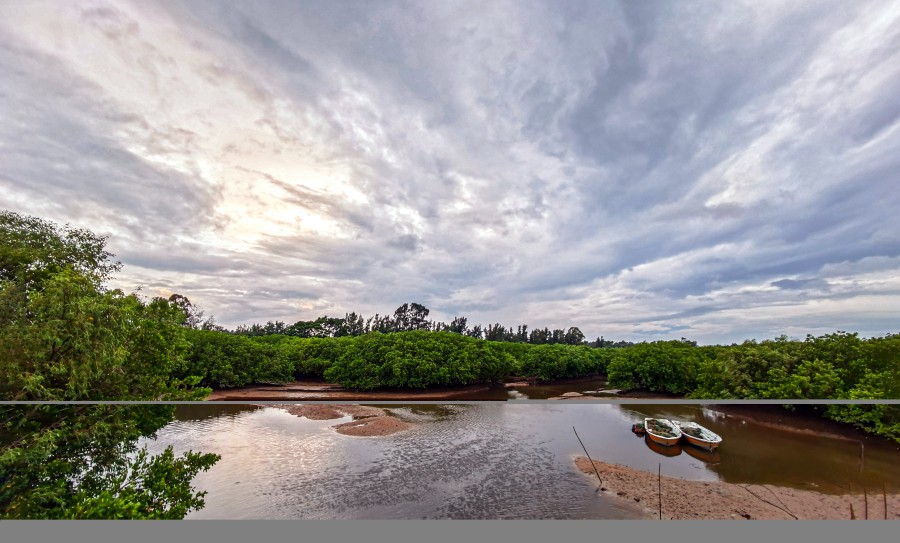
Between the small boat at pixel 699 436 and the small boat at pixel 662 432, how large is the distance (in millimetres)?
100

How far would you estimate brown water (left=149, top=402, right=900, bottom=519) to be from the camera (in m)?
3.43

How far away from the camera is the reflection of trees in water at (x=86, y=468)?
215cm

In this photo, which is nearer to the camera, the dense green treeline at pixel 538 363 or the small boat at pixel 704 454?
the small boat at pixel 704 454

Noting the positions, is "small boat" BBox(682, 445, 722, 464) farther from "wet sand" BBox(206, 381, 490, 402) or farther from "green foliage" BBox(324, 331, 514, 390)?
"green foliage" BBox(324, 331, 514, 390)

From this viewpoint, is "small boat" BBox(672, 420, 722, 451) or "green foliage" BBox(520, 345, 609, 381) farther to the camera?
"green foliage" BBox(520, 345, 609, 381)

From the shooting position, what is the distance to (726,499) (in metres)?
4.26

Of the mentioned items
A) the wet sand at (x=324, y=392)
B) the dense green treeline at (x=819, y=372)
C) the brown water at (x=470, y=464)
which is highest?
the dense green treeline at (x=819, y=372)

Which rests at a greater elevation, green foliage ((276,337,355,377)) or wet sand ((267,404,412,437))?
green foliage ((276,337,355,377))

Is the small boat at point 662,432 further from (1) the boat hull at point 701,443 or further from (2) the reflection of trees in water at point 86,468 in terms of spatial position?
(2) the reflection of trees in water at point 86,468

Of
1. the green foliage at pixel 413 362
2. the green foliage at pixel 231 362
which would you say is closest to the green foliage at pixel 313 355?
the green foliage at pixel 413 362

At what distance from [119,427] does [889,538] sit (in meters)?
4.11

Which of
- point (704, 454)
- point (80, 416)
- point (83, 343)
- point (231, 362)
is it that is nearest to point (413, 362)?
point (231, 362)

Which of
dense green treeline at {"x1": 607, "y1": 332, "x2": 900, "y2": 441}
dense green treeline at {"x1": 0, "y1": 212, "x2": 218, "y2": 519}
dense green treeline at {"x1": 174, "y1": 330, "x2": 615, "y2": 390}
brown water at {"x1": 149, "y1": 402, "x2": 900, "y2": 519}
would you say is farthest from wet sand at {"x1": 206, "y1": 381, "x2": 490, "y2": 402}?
dense green treeline at {"x1": 0, "y1": 212, "x2": 218, "y2": 519}

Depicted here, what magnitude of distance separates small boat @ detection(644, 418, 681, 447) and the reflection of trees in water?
5142mm
